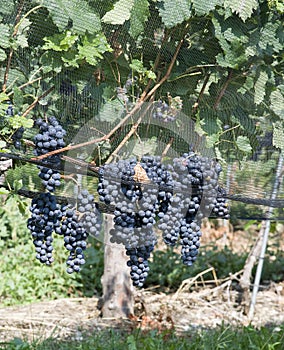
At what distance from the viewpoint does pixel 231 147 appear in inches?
89.7

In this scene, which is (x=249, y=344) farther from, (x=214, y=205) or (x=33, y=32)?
(x=33, y=32)

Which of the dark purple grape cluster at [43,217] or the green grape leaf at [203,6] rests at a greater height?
the green grape leaf at [203,6]

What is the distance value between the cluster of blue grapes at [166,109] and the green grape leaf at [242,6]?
1.14 ft

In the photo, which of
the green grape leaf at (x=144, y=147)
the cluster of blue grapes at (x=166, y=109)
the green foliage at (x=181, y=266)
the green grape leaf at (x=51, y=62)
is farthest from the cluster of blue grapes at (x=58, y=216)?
the green foliage at (x=181, y=266)

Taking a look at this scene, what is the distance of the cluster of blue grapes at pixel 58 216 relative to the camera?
182 centimetres

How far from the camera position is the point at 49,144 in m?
1.79

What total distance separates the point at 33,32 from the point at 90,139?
39 cm

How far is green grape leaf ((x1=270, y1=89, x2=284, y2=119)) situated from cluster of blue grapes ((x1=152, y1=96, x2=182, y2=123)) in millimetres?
365

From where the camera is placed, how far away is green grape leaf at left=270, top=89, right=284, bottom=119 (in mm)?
2215

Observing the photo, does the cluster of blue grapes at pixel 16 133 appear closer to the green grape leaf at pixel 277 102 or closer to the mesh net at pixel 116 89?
the mesh net at pixel 116 89

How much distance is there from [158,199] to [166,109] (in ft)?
1.11

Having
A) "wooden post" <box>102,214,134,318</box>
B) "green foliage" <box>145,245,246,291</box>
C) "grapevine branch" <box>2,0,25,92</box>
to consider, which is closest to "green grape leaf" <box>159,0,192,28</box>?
"grapevine branch" <box>2,0,25,92</box>

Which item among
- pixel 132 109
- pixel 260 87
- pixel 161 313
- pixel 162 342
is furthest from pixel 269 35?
pixel 161 313

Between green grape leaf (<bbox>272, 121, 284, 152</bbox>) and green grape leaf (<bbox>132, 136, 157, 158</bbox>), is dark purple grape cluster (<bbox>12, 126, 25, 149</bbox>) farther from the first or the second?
green grape leaf (<bbox>272, 121, 284, 152</bbox>)
